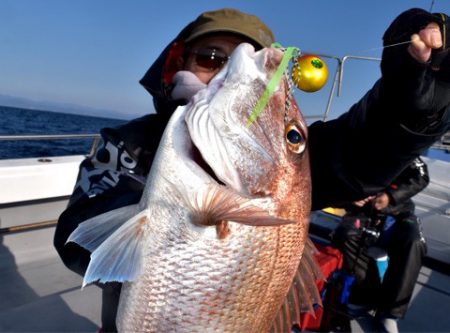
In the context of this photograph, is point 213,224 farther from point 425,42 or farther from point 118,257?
point 425,42

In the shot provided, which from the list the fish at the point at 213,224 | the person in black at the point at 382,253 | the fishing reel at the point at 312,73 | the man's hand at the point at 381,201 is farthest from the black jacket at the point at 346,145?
the man's hand at the point at 381,201

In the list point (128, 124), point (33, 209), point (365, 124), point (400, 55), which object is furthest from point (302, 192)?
point (33, 209)

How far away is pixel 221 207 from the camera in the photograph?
1005 mm

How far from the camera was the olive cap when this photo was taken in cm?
169

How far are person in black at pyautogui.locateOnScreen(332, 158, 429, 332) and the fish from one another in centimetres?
232

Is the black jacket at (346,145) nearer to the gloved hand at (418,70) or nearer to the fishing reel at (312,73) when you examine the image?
the gloved hand at (418,70)

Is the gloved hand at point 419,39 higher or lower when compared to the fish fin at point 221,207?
higher

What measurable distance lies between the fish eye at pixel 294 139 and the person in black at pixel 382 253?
7.40ft

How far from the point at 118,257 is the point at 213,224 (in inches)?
10.9

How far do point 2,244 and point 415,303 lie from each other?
4148 millimetres

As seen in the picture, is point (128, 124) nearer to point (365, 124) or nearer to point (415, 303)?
point (365, 124)

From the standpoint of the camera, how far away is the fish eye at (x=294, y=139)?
1140 mm

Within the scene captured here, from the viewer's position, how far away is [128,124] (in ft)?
5.93

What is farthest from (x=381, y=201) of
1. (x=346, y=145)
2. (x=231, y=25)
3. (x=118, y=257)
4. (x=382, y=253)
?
(x=118, y=257)
